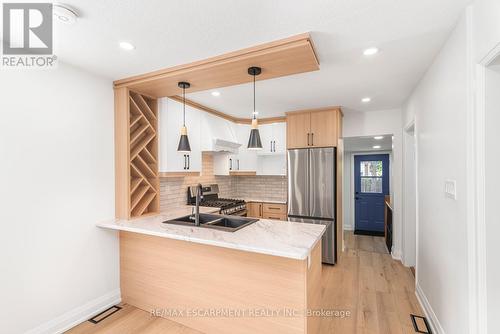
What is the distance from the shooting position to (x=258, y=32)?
1.70 m

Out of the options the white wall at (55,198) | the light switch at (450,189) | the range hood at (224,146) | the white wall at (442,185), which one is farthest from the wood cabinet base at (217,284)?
Answer: the range hood at (224,146)

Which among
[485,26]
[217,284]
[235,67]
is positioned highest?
[235,67]

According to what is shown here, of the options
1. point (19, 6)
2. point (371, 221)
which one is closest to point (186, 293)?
point (19, 6)

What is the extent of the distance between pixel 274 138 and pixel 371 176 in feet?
10.3

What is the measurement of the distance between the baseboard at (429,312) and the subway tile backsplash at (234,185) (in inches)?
104

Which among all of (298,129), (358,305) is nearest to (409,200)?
(358,305)

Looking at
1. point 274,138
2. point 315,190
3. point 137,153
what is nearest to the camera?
point 137,153

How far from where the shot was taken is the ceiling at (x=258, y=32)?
4.76 feet

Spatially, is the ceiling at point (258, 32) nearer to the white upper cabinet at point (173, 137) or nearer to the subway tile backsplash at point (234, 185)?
the white upper cabinet at point (173, 137)

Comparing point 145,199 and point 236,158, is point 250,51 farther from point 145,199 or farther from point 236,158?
point 236,158

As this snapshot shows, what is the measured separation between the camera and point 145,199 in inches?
119

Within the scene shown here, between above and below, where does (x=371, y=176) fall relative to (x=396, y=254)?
above

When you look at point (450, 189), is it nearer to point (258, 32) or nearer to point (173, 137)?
point (258, 32)

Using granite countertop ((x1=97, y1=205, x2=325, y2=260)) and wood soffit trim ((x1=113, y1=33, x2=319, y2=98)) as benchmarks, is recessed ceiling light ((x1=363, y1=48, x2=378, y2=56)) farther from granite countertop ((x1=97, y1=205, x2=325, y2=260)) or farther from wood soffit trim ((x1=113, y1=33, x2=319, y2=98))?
granite countertop ((x1=97, y1=205, x2=325, y2=260))
